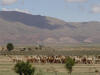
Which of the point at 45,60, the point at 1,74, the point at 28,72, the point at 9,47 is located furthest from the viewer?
the point at 9,47

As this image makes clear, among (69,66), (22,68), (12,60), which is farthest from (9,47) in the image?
(22,68)

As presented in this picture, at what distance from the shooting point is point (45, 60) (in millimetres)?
59781

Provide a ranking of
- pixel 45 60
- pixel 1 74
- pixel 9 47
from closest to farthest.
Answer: pixel 1 74 → pixel 45 60 → pixel 9 47

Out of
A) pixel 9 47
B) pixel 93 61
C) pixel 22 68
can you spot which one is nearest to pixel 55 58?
pixel 93 61

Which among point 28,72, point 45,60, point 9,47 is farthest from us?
point 9,47

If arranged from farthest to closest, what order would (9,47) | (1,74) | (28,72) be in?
(9,47) < (1,74) < (28,72)

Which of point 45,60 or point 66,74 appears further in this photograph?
point 45,60

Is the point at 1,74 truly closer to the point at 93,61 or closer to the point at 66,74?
the point at 66,74

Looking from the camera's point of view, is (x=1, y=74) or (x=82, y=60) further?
(x=82, y=60)

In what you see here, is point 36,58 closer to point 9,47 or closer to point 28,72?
point 28,72

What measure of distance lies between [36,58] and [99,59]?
10120mm

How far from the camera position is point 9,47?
10069cm

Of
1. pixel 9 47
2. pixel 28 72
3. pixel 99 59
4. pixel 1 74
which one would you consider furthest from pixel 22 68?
pixel 9 47

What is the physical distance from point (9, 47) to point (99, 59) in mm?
42226
